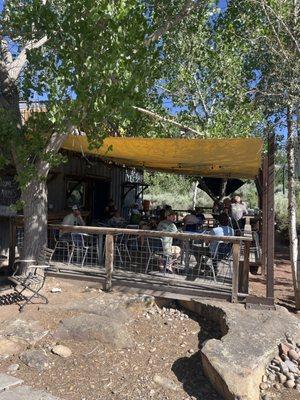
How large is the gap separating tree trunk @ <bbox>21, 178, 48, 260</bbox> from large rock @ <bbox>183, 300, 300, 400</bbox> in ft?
8.87

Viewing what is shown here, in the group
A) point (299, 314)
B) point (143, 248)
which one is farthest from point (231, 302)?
point (143, 248)

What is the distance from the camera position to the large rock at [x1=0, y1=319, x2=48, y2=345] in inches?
221

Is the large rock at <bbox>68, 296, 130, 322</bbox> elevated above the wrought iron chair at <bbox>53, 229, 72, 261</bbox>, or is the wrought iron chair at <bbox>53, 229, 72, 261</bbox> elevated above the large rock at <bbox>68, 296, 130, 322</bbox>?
the wrought iron chair at <bbox>53, 229, 72, 261</bbox>

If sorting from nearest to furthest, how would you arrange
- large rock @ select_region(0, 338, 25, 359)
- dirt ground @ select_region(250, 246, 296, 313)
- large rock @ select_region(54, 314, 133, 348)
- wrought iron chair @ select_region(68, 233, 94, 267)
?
1. large rock @ select_region(0, 338, 25, 359)
2. large rock @ select_region(54, 314, 133, 348)
3. wrought iron chair @ select_region(68, 233, 94, 267)
4. dirt ground @ select_region(250, 246, 296, 313)

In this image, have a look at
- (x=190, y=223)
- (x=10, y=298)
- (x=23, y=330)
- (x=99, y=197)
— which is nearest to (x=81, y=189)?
(x=99, y=197)

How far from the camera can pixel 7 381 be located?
15.2 feet

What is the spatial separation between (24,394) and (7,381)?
Answer: 0.33m

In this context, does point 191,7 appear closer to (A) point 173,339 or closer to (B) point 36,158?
(B) point 36,158

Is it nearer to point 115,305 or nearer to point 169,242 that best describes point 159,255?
point 169,242

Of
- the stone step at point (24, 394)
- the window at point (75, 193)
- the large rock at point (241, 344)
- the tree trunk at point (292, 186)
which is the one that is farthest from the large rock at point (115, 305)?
the window at point (75, 193)

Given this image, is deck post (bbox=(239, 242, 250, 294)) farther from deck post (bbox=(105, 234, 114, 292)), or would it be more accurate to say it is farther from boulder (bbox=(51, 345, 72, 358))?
boulder (bbox=(51, 345, 72, 358))

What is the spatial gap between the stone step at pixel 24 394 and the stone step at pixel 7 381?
0.21ft

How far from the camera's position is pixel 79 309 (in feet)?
21.4

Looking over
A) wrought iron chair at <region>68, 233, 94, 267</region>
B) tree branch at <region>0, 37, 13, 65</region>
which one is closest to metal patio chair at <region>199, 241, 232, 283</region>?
wrought iron chair at <region>68, 233, 94, 267</region>
